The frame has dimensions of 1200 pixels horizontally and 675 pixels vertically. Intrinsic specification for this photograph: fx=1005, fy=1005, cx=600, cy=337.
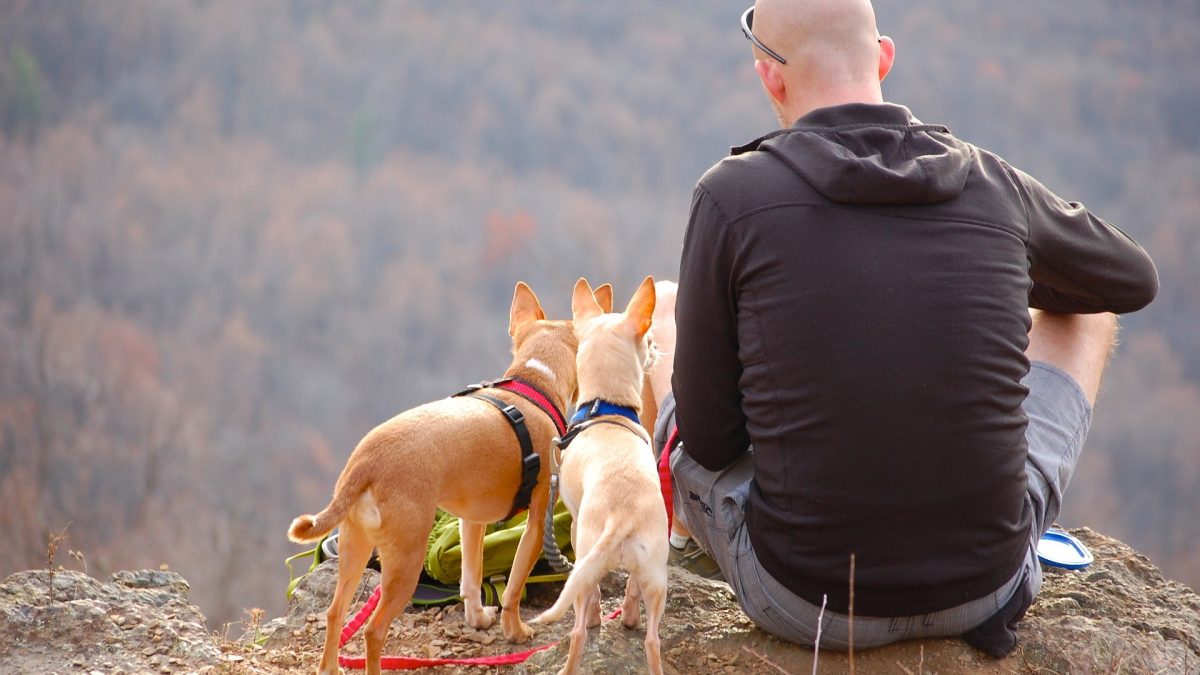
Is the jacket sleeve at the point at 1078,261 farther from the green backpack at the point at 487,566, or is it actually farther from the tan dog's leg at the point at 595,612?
the green backpack at the point at 487,566

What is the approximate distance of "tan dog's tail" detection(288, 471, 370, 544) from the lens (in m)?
2.95

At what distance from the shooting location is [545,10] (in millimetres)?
33938

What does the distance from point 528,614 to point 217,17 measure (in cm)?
3345

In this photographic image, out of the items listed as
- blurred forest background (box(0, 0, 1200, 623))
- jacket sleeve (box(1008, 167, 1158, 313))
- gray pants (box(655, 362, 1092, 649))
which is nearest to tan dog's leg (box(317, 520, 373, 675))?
gray pants (box(655, 362, 1092, 649))

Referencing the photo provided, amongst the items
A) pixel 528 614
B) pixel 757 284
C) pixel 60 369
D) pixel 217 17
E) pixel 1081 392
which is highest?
pixel 217 17

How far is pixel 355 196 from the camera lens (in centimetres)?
3064

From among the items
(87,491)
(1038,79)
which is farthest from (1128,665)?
(1038,79)

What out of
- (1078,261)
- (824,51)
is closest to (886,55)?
(824,51)

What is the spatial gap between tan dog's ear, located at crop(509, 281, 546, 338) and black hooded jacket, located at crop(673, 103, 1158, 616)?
1270 mm

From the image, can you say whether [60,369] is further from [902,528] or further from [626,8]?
[902,528]

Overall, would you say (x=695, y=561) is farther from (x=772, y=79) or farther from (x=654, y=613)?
(x=772, y=79)

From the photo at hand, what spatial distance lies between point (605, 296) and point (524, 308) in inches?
13.1

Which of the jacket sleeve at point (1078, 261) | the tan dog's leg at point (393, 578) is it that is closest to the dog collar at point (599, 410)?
the tan dog's leg at point (393, 578)

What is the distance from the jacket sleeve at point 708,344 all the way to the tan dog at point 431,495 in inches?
27.5
